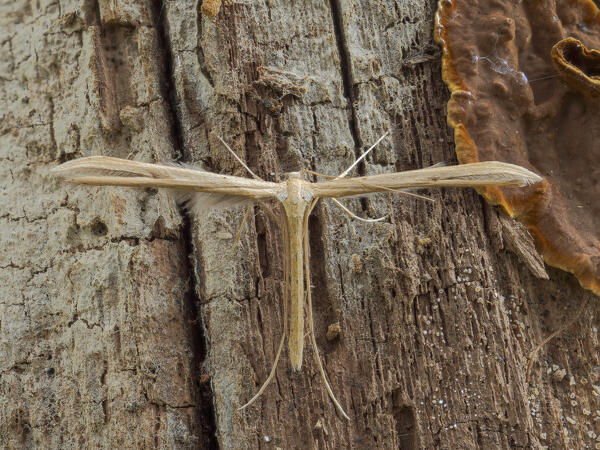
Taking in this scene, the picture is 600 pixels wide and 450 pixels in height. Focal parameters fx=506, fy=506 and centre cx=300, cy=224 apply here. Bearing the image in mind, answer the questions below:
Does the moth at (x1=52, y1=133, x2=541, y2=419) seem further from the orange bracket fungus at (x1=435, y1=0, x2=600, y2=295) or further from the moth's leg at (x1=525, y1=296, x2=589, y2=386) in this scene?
the moth's leg at (x1=525, y1=296, x2=589, y2=386)

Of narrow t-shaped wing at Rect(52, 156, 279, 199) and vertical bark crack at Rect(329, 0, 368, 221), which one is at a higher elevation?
vertical bark crack at Rect(329, 0, 368, 221)

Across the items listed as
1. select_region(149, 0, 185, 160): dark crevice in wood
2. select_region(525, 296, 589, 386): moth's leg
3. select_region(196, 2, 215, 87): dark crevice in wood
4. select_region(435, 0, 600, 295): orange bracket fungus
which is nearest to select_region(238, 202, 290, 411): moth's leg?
select_region(149, 0, 185, 160): dark crevice in wood

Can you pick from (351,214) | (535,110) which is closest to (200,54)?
(351,214)

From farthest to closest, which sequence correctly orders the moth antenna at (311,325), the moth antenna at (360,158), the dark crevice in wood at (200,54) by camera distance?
the dark crevice in wood at (200,54) < the moth antenna at (360,158) < the moth antenna at (311,325)

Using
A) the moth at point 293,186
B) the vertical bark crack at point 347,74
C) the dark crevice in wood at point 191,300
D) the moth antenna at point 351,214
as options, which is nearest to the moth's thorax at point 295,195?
the moth at point 293,186

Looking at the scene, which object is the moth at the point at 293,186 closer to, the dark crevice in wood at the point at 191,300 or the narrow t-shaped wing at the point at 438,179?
the narrow t-shaped wing at the point at 438,179

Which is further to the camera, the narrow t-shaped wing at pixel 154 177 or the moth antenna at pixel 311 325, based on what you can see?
the moth antenna at pixel 311 325

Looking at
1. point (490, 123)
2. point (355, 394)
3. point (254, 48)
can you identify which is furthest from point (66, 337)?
point (490, 123)

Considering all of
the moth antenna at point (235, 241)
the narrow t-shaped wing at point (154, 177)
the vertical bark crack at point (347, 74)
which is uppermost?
the vertical bark crack at point (347, 74)
